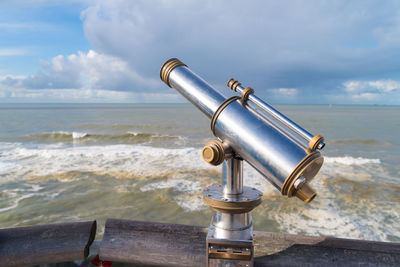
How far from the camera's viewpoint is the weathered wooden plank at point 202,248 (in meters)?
1.23

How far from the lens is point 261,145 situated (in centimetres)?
105

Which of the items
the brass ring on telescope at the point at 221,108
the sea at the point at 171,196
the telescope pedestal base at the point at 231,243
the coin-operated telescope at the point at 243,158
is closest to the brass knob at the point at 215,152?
the coin-operated telescope at the point at 243,158

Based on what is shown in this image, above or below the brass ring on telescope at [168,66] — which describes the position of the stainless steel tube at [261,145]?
below

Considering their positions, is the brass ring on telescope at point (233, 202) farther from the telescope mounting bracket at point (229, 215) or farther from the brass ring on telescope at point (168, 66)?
the brass ring on telescope at point (168, 66)

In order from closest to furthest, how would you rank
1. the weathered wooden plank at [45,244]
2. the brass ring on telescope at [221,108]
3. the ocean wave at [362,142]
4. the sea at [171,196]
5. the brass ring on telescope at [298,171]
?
the brass ring on telescope at [298,171], the brass ring on telescope at [221,108], the weathered wooden plank at [45,244], the sea at [171,196], the ocean wave at [362,142]

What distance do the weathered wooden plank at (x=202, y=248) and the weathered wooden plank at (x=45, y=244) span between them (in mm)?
114

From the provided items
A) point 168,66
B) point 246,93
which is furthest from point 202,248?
point 168,66

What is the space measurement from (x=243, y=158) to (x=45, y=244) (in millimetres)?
1039

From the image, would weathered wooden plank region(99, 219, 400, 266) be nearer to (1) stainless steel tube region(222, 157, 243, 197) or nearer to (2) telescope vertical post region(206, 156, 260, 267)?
(2) telescope vertical post region(206, 156, 260, 267)

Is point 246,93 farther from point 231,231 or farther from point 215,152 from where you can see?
point 231,231

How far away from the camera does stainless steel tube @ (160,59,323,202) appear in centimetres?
98

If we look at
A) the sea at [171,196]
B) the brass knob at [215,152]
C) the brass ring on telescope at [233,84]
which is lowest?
the sea at [171,196]

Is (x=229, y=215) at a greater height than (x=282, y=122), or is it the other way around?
(x=282, y=122)

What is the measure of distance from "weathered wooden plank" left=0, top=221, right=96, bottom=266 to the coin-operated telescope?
2.23 ft
